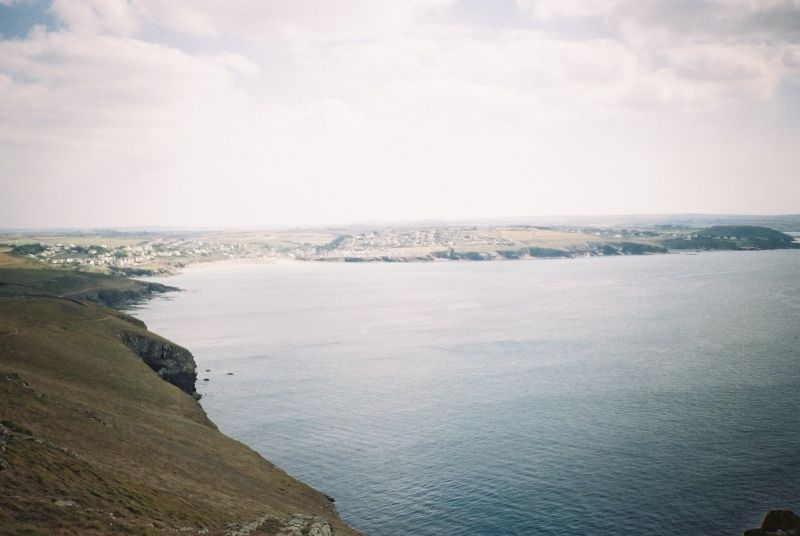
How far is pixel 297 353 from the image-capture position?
13800cm

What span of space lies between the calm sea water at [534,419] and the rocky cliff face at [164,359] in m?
4.33

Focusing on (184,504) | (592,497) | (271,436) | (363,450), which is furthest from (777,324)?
(184,504)

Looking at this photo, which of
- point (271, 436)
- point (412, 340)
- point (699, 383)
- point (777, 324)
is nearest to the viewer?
point (271, 436)

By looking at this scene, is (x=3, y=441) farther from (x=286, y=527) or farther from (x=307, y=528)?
(x=307, y=528)

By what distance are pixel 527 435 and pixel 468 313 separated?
11765 centimetres

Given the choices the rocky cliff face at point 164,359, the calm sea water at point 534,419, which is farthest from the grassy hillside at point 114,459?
the rocky cliff face at point 164,359

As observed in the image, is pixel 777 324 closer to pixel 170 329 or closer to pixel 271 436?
pixel 271 436

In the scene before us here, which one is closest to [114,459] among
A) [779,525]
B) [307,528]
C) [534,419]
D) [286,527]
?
[286,527]

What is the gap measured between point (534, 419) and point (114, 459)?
59690mm

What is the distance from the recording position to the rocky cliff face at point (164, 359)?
99.9m

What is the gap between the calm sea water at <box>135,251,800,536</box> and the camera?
178 ft

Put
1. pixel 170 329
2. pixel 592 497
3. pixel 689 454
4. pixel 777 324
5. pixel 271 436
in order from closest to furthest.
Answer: pixel 592 497 → pixel 689 454 → pixel 271 436 → pixel 777 324 → pixel 170 329

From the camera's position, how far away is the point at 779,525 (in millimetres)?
41906

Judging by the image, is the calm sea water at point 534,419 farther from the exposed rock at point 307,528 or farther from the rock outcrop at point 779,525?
the exposed rock at point 307,528
